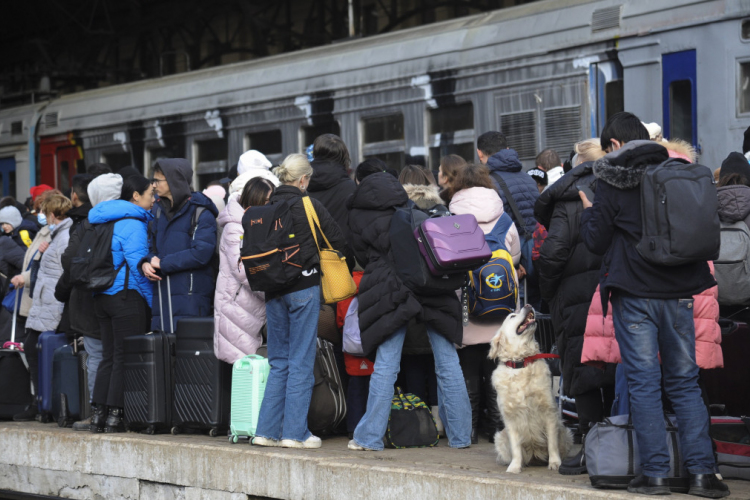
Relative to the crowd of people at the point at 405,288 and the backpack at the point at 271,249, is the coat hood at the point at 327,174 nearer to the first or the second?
the crowd of people at the point at 405,288

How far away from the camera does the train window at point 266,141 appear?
1271 centimetres

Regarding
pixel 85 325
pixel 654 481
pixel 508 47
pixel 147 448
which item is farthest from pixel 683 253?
pixel 508 47

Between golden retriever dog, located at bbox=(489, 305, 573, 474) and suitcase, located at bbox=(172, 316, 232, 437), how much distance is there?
7.51ft

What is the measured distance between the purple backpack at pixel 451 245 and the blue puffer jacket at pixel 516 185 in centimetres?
145

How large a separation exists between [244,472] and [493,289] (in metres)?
1.86

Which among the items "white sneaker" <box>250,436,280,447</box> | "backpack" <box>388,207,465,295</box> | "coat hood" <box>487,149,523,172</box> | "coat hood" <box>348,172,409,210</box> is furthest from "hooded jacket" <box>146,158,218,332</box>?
"coat hood" <box>487,149,523,172</box>

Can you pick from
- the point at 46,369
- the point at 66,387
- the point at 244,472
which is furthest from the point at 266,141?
the point at 244,472

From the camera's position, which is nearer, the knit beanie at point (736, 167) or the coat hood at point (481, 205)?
the knit beanie at point (736, 167)

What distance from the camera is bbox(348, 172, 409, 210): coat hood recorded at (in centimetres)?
658

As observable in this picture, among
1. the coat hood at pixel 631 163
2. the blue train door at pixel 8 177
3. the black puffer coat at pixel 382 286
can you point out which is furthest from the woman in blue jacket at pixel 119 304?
the blue train door at pixel 8 177

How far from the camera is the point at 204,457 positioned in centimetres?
684

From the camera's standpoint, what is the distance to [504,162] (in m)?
7.90

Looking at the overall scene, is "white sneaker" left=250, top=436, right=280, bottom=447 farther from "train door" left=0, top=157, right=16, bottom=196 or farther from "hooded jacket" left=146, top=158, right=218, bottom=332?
"train door" left=0, top=157, right=16, bottom=196

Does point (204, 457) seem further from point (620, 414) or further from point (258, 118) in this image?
point (258, 118)
